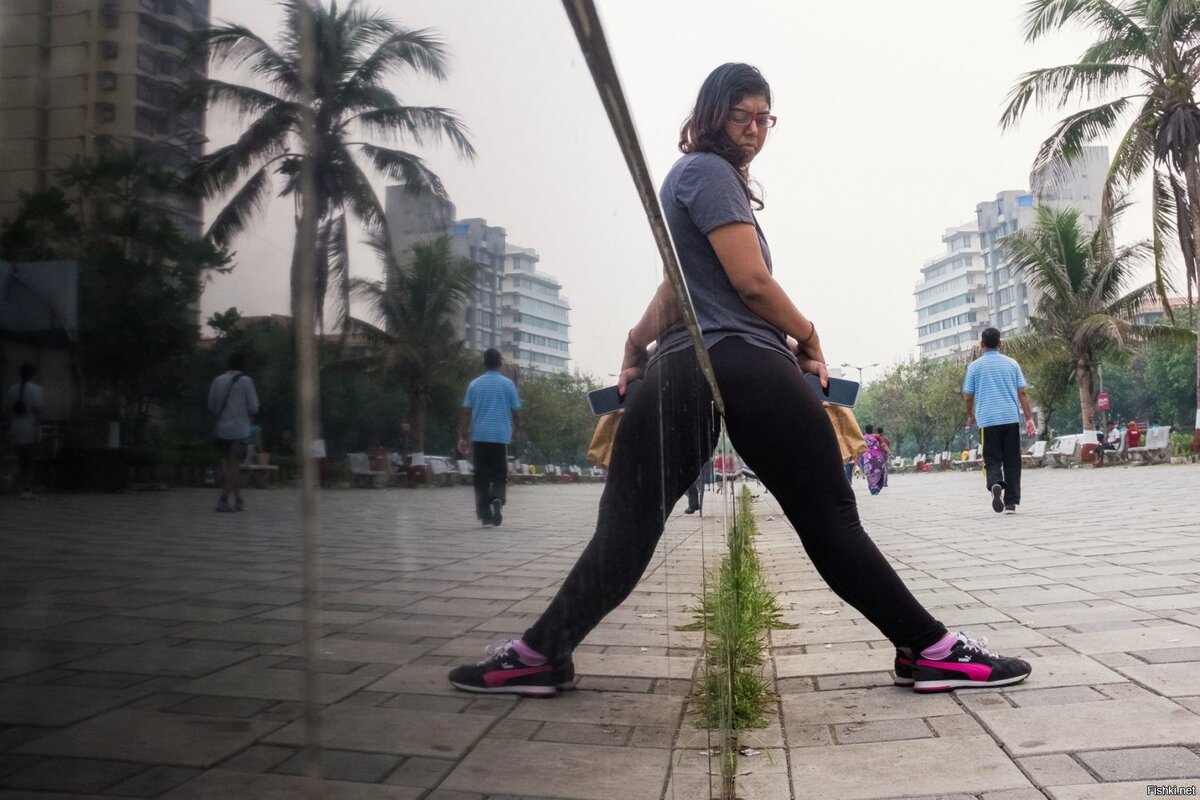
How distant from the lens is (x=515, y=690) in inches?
35.4

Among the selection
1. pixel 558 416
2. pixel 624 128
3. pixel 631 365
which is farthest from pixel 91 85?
pixel 631 365

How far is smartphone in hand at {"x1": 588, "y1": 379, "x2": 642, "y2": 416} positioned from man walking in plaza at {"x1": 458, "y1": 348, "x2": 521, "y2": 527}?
1.91ft

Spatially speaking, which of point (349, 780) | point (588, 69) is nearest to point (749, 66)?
point (588, 69)

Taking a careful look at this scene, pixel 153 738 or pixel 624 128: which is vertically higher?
pixel 624 128

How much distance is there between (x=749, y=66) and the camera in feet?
8.89

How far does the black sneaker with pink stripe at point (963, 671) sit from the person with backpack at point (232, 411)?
93.9 inches

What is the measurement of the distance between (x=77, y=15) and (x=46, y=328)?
4.4 inches

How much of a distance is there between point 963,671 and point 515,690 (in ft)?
6.33

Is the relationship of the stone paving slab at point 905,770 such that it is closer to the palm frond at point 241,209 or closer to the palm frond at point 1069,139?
the palm frond at point 241,209

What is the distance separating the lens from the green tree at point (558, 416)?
909mm

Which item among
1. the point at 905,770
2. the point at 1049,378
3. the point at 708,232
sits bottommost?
the point at 905,770

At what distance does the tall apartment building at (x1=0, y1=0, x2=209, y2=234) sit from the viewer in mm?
356

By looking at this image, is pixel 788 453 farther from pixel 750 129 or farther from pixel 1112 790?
pixel 1112 790

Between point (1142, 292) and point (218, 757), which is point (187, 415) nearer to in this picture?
point (218, 757)
